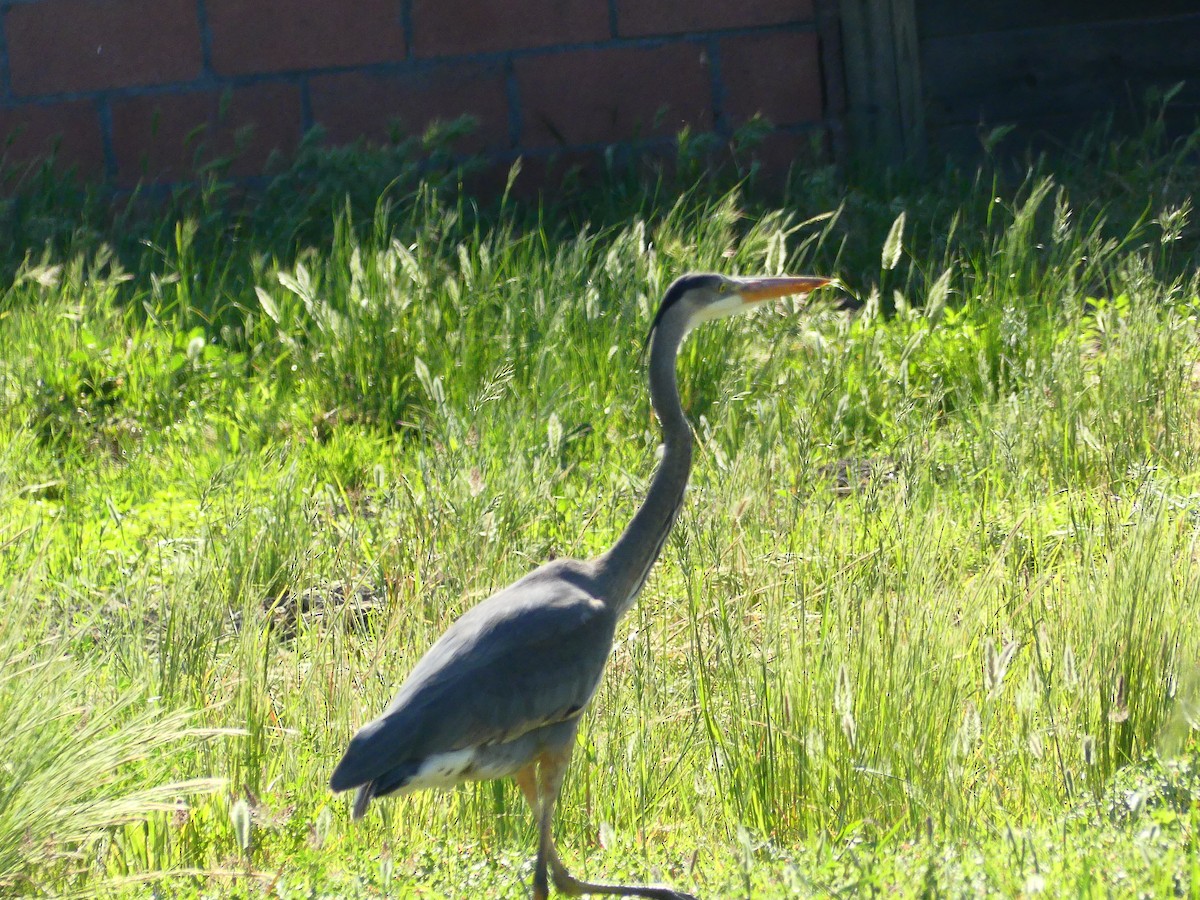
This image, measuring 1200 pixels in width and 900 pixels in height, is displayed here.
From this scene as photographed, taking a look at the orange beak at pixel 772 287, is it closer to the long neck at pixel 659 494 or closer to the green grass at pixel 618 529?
the long neck at pixel 659 494

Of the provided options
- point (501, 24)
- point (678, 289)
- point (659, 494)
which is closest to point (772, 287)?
point (678, 289)

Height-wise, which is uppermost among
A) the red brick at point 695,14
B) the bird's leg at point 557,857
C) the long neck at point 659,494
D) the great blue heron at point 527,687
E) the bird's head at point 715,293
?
the red brick at point 695,14

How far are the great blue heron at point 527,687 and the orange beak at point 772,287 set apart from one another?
0.42 m

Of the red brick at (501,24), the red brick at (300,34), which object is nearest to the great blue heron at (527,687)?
the red brick at (501,24)

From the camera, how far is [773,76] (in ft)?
25.6

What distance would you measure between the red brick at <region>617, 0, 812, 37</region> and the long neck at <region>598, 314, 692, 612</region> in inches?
165

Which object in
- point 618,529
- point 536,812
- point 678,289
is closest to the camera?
point 536,812

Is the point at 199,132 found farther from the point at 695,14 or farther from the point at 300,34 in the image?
the point at 695,14

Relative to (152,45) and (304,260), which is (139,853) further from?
(152,45)

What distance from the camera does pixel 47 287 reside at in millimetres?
6402

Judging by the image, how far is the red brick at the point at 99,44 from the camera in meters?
7.46

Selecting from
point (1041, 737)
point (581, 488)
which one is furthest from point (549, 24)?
point (1041, 737)

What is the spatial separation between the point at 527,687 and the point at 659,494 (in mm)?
650

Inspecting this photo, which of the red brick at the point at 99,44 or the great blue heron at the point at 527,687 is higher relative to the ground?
the red brick at the point at 99,44
